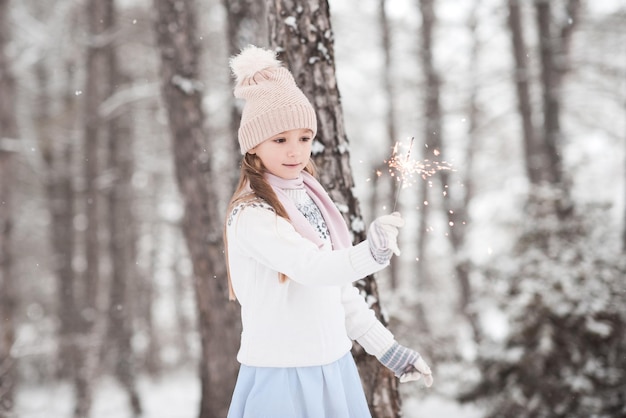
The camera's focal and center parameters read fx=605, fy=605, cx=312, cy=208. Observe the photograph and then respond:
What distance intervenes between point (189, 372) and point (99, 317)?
779 cm

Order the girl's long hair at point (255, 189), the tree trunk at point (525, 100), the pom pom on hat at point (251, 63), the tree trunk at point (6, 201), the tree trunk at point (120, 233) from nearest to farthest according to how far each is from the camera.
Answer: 1. the girl's long hair at point (255, 189)
2. the pom pom on hat at point (251, 63)
3. the tree trunk at point (6, 201)
4. the tree trunk at point (525, 100)
5. the tree trunk at point (120, 233)

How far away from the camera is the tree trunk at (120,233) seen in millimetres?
10555

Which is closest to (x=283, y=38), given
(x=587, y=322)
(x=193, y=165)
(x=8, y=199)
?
(x=193, y=165)

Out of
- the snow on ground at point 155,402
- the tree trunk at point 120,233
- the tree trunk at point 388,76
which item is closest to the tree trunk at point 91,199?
the tree trunk at point 120,233

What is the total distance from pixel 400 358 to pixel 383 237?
774 millimetres

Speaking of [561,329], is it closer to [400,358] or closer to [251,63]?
[400,358]

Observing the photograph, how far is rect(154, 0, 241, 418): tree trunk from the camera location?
5.41 metres

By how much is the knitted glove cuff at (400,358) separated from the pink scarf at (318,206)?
1.63ft

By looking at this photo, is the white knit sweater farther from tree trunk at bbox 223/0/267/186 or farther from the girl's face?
tree trunk at bbox 223/0/267/186

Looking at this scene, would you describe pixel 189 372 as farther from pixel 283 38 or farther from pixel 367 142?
pixel 283 38

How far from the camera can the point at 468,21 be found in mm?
11164

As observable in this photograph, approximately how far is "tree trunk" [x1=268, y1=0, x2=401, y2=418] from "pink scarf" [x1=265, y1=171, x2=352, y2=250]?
0.79m

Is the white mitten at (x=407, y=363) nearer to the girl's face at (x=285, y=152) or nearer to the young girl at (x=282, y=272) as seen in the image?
the young girl at (x=282, y=272)

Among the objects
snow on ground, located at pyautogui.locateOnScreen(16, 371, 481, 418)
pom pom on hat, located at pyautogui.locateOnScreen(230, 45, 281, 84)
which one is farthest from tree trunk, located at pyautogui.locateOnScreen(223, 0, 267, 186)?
snow on ground, located at pyautogui.locateOnScreen(16, 371, 481, 418)
